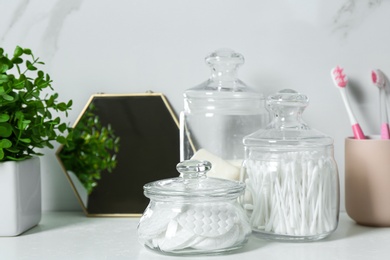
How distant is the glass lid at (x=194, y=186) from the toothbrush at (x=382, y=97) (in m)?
0.31

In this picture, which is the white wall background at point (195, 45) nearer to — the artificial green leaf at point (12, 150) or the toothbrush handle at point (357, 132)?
the toothbrush handle at point (357, 132)

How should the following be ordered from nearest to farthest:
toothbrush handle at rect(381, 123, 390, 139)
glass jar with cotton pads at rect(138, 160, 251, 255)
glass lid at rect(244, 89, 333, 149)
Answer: glass jar with cotton pads at rect(138, 160, 251, 255), glass lid at rect(244, 89, 333, 149), toothbrush handle at rect(381, 123, 390, 139)

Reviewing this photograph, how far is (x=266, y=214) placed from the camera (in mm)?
935

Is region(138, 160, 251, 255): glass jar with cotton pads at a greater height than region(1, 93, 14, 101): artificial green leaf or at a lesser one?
lesser

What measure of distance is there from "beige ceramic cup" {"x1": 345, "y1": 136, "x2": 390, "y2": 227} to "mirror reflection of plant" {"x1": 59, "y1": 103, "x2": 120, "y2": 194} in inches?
17.6

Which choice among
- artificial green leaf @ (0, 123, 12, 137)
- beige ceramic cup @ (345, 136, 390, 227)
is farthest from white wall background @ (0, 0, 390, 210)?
artificial green leaf @ (0, 123, 12, 137)

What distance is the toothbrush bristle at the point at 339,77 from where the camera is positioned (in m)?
1.13

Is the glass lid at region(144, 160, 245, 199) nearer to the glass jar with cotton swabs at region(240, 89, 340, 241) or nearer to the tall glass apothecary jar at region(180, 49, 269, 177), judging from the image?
the glass jar with cotton swabs at region(240, 89, 340, 241)

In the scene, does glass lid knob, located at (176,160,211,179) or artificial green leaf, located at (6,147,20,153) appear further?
artificial green leaf, located at (6,147,20,153)

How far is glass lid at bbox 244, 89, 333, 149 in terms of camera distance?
0.95 metres

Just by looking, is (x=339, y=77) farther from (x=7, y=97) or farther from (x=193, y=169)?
(x=7, y=97)

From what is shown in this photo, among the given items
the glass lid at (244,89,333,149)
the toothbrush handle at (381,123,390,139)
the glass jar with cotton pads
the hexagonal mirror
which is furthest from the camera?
the hexagonal mirror

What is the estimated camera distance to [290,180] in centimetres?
92

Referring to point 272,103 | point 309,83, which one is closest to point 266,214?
point 272,103
